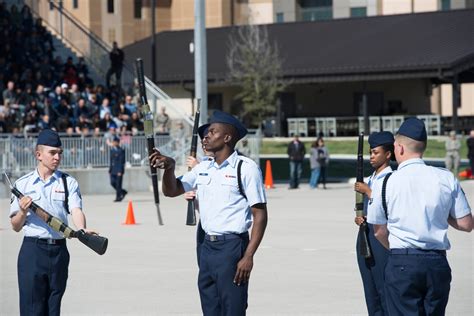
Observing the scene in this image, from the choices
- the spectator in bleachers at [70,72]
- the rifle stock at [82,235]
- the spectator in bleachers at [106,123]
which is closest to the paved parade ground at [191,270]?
the rifle stock at [82,235]

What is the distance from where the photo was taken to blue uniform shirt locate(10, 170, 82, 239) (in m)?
9.72

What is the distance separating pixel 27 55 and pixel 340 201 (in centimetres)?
1350

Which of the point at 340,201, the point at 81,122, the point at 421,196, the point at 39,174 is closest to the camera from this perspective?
the point at 421,196

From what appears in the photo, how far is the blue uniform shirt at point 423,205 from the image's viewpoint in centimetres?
828

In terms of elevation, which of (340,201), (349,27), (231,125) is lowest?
(340,201)

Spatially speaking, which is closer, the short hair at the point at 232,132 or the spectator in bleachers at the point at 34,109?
the short hair at the point at 232,132

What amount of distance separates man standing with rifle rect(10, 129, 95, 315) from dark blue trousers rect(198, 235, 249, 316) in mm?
1151

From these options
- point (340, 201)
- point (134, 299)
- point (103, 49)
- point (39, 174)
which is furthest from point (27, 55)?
point (39, 174)

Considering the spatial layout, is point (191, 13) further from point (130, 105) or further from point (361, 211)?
point (361, 211)

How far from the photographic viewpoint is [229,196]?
356 inches

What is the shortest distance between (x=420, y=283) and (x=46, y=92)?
94.8 ft

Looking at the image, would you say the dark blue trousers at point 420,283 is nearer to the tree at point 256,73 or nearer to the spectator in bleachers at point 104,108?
the spectator in bleachers at point 104,108

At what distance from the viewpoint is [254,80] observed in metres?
65.8

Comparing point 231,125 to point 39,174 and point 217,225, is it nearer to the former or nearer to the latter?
A: point 217,225
